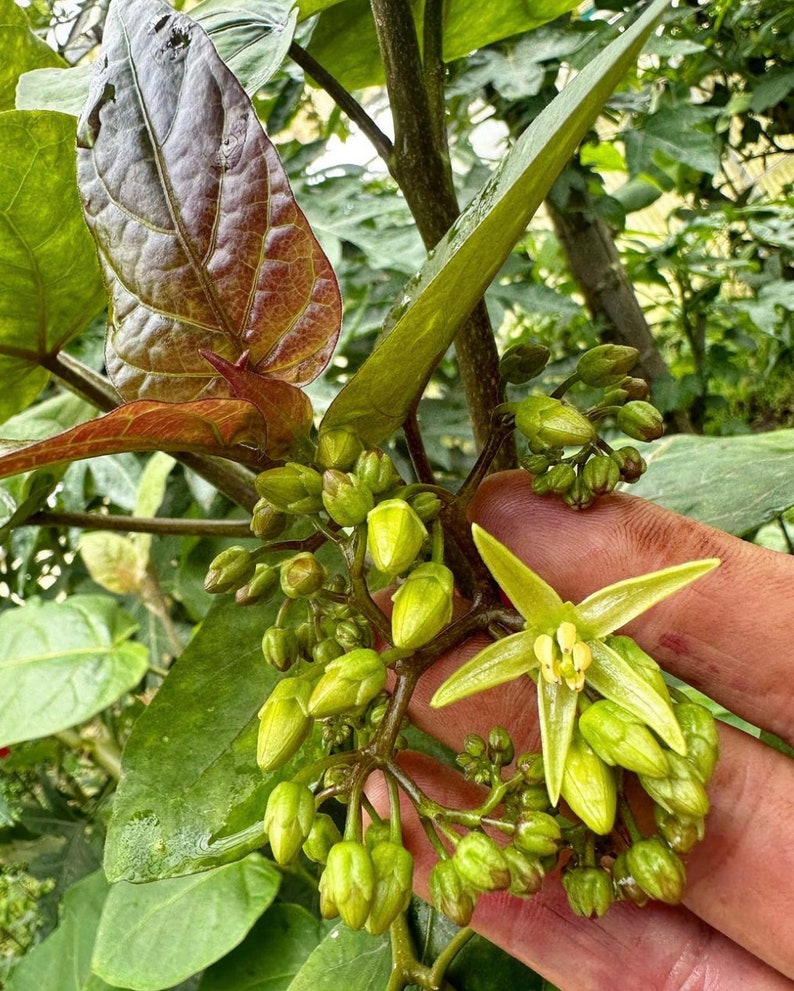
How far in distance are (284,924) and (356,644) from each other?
0.61 meters

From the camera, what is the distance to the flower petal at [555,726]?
16.5 inches

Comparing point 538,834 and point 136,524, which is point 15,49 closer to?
point 136,524

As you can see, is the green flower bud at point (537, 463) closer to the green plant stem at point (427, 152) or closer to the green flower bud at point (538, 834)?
the green plant stem at point (427, 152)

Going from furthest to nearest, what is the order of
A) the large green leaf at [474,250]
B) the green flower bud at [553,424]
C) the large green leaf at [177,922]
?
the large green leaf at [177,922] → the green flower bud at [553,424] → the large green leaf at [474,250]

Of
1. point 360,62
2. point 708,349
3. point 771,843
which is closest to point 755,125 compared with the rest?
point 708,349

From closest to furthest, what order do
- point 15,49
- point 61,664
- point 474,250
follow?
point 474,250
point 15,49
point 61,664

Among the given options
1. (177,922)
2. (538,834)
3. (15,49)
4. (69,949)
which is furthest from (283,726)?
(69,949)

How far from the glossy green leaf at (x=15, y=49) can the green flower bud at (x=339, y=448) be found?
1.71ft

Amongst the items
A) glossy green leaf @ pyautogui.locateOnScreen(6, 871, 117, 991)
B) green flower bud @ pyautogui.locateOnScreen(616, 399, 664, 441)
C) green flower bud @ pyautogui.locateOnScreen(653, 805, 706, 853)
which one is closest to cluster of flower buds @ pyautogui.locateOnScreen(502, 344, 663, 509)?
green flower bud @ pyautogui.locateOnScreen(616, 399, 664, 441)

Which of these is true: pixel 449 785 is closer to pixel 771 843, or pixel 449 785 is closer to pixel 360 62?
pixel 771 843

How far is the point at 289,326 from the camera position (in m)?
0.50

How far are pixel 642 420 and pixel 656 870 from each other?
0.26 meters

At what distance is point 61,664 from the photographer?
3.19 ft

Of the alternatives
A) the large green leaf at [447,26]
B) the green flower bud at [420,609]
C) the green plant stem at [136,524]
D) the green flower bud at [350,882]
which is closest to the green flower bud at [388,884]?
the green flower bud at [350,882]
